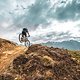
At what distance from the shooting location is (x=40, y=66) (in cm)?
2388

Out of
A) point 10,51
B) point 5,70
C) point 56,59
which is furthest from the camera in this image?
point 10,51

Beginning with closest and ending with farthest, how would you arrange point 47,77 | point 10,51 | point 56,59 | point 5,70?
point 47,77
point 5,70
point 56,59
point 10,51

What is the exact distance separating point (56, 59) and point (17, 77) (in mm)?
5185

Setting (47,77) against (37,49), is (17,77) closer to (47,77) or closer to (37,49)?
(47,77)

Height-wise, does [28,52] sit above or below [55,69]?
above

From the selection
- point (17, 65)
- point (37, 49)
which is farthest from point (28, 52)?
point (17, 65)

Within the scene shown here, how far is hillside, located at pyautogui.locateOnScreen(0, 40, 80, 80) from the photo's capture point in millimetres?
22875

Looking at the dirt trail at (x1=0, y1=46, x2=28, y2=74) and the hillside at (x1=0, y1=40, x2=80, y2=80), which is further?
the dirt trail at (x1=0, y1=46, x2=28, y2=74)

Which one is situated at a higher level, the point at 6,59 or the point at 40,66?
the point at 6,59

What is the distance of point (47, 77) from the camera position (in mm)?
22484

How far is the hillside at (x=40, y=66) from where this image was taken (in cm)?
2288

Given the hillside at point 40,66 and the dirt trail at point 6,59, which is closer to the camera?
the hillside at point 40,66

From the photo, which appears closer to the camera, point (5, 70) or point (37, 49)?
point (5, 70)

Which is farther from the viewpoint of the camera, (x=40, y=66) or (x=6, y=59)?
(x=6, y=59)
